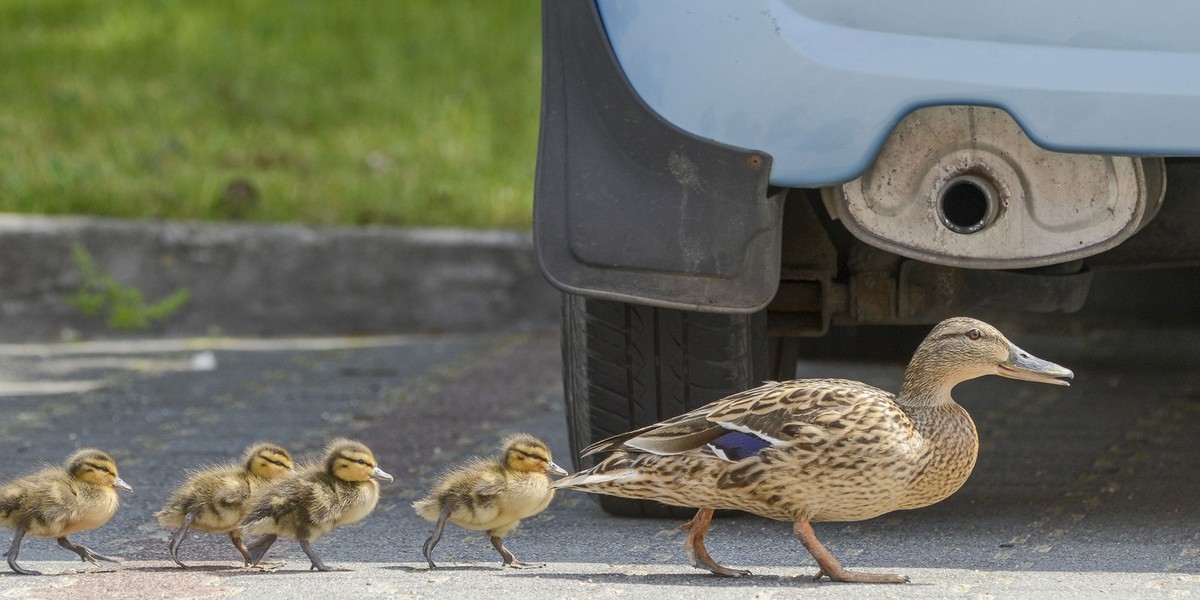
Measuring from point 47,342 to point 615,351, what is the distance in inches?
175

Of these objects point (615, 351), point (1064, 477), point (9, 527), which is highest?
point (615, 351)

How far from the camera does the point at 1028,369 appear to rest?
10.3ft

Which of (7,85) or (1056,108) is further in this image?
(7,85)

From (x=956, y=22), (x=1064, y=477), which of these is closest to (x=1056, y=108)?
(x=956, y=22)

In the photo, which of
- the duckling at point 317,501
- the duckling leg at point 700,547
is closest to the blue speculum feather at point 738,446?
the duckling leg at point 700,547

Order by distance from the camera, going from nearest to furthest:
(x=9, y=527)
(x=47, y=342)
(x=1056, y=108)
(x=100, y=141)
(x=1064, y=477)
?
(x=1056, y=108), (x=9, y=527), (x=1064, y=477), (x=47, y=342), (x=100, y=141)

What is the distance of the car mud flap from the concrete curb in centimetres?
444

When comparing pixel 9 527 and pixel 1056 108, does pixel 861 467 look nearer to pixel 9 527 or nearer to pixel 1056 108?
pixel 1056 108

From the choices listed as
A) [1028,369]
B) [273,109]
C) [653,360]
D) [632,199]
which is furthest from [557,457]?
[273,109]

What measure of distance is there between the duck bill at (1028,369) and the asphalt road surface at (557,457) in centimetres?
38

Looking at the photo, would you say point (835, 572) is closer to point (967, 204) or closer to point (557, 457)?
point (967, 204)

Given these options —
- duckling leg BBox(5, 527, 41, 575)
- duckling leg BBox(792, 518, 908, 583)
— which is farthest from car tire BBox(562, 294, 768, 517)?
duckling leg BBox(5, 527, 41, 575)

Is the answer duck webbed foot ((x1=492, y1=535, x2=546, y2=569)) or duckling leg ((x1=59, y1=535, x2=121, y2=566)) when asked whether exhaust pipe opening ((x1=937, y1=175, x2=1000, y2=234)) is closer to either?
duck webbed foot ((x1=492, y1=535, x2=546, y2=569))

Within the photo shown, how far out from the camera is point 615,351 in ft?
11.6
